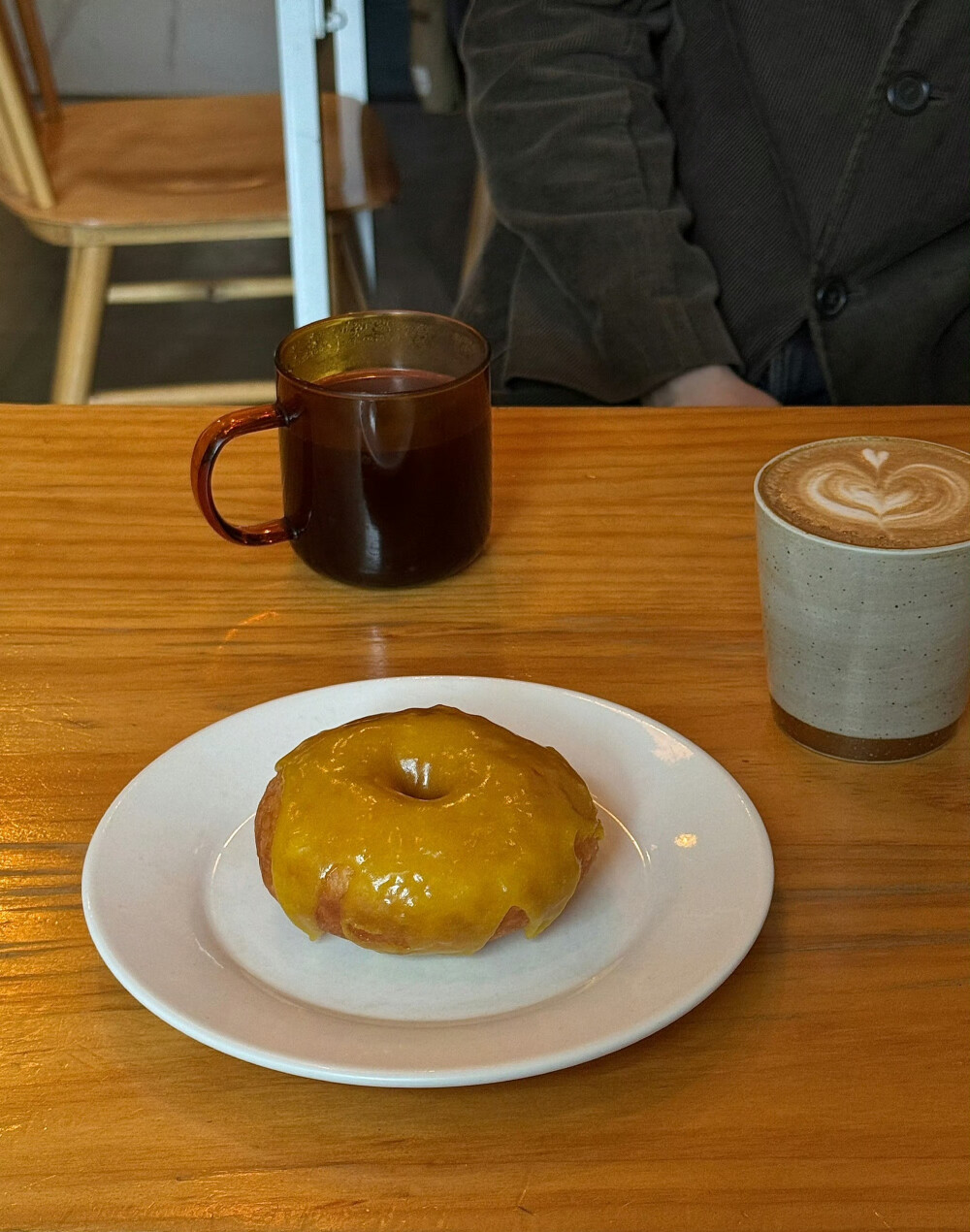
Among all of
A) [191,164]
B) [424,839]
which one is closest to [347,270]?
[191,164]

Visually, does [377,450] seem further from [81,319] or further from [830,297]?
[81,319]

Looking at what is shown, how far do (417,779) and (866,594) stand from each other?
16 cm

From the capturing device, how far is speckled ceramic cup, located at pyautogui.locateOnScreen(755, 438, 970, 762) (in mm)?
412

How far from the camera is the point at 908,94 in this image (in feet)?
2.82

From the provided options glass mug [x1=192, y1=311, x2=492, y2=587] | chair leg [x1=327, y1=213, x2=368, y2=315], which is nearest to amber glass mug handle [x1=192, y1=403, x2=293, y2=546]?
glass mug [x1=192, y1=311, x2=492, y2=587]

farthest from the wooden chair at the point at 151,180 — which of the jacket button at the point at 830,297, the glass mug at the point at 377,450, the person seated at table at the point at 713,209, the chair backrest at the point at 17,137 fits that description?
the glass mug at the point at 377,450

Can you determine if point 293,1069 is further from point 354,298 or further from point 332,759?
point 354,298

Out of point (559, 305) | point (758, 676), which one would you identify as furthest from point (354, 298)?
point (758, 676)

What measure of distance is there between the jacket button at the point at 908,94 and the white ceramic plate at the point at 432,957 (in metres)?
0.61

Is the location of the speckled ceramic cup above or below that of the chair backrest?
above

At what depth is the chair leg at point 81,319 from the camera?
1.45 meters

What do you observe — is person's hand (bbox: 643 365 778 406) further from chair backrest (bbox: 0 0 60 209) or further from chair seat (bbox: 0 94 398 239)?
chair backrest (bbox: 0 0 60 209)

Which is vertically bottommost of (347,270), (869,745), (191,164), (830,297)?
(347,270)

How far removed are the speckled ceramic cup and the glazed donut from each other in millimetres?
113
